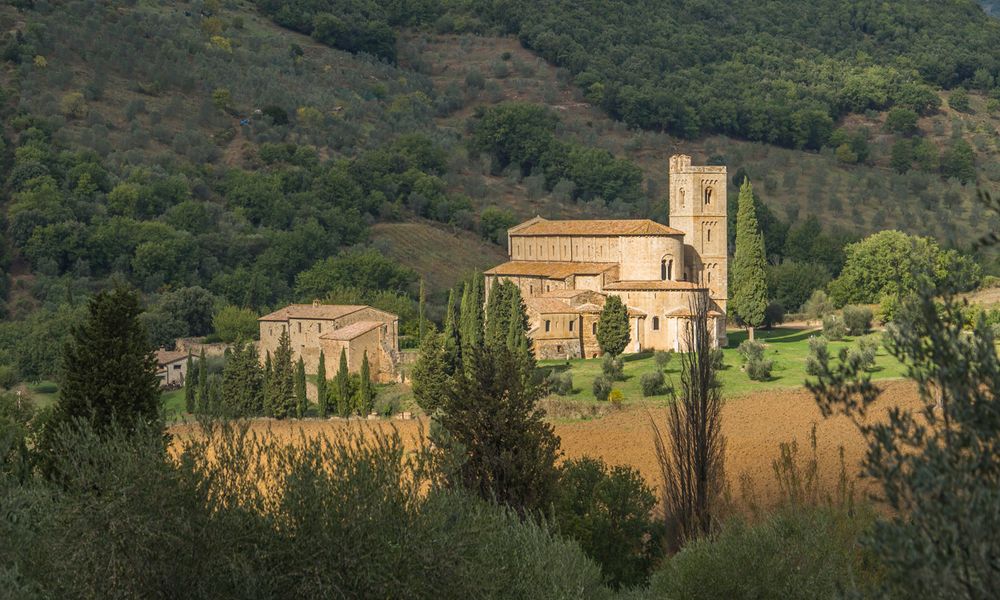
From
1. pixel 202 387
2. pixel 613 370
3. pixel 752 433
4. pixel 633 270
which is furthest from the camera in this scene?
pixel 633 270

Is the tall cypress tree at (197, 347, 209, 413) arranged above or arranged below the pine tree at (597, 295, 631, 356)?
below

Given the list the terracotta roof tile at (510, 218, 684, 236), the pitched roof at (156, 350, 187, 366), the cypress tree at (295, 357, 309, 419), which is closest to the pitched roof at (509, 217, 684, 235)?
the terracotta roof tile at (510, 218, 684, 236)

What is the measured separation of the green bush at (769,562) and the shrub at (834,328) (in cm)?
3943

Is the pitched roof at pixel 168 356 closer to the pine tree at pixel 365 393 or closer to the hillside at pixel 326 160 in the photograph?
the hillside at pixel 326 160

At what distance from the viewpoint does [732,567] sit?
2258 centimetres

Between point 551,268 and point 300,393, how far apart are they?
17.2 meters

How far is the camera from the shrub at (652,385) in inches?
1938

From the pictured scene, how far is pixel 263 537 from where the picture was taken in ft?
63.7

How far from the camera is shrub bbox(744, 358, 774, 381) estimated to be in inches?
1986

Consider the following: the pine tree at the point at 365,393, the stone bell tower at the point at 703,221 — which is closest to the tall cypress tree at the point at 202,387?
the pine tree at the point at 365,393

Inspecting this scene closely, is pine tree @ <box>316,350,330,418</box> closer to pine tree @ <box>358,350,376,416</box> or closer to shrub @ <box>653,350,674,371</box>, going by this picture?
pine tree @ <box>358,350,376,416</box>

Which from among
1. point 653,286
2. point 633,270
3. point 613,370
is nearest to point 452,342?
point 613,370

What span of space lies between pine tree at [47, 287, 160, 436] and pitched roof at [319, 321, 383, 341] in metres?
29.4

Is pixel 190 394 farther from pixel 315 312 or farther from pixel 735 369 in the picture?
pixel 735 369
